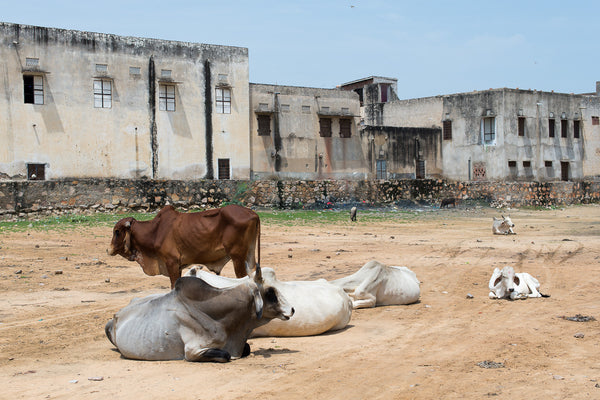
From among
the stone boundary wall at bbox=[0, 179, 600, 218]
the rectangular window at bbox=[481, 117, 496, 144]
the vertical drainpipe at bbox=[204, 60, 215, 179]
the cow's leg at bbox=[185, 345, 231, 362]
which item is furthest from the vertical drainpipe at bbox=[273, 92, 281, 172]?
the cow's leg at bbox=[185, 345, 231, 362]

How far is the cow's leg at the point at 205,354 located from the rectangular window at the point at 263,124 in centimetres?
3059

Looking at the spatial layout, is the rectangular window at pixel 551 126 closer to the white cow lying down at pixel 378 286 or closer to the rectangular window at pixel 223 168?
the rectangular window at pixel 223 168

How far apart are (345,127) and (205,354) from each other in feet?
111

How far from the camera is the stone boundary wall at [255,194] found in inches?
925

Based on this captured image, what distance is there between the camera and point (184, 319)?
19.3 feet

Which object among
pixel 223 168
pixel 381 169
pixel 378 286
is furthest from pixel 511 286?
pixel 381 169

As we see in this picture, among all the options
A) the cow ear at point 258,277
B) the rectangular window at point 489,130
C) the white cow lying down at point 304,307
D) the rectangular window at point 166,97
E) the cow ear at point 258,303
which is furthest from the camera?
the rectangular window at point 489,130

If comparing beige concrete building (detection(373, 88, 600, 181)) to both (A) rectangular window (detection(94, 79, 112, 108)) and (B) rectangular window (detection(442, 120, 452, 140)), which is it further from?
(A) rectangular window (detection(94, 79, 112, 108))

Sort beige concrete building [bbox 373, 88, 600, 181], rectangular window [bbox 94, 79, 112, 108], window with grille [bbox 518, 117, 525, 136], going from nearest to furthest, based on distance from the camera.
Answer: rectangular window [bbox 94, 79, 112, 108] < beige concrete building [bbox 373, 88, 600, 181] < window with grille [bbox 518, 117, 525, 136]

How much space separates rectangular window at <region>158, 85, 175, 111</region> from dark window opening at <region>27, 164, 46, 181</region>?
641 centimetres

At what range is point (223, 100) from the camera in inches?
1336

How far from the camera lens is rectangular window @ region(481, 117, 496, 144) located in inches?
1612

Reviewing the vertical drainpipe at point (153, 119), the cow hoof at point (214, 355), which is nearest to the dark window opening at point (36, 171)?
the vertical drainpipe at point (153, 119)

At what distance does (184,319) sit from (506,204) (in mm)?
31780
